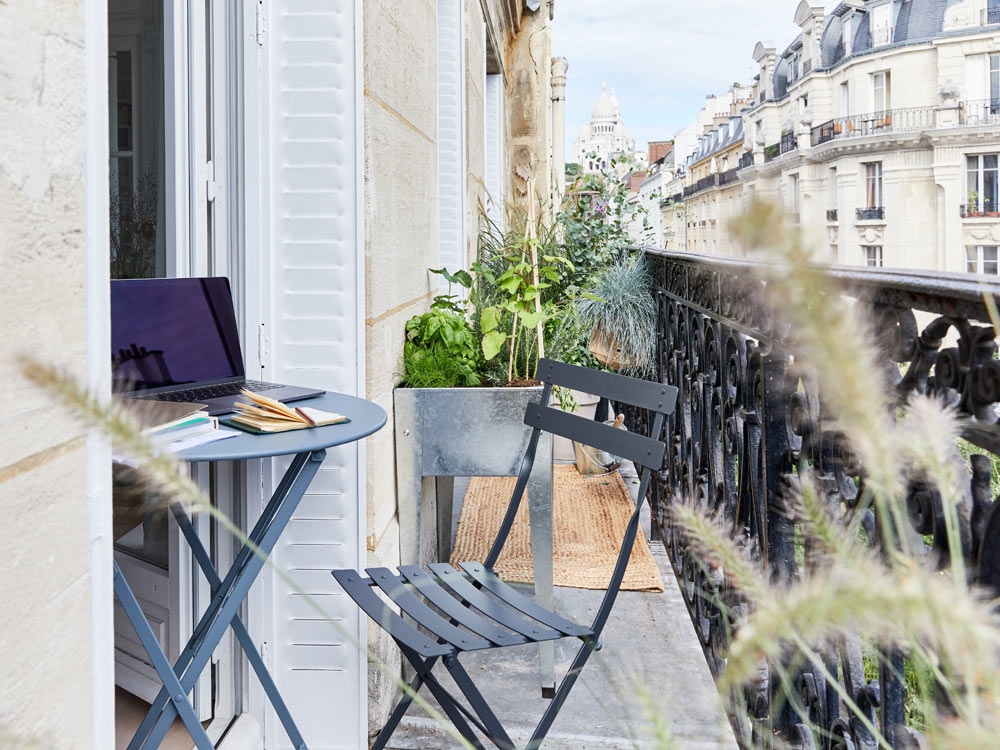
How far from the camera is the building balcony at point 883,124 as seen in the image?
134ft

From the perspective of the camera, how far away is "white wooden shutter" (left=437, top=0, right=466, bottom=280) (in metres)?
4.37

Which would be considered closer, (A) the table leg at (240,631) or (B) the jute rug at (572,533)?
(A) the table leg at (240,631)

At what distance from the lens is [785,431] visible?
1868mm

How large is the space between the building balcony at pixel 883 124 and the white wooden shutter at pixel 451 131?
129ft

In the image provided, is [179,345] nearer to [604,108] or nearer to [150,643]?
[150,643]

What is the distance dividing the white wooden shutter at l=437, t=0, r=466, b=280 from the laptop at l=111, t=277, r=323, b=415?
8.08 ft

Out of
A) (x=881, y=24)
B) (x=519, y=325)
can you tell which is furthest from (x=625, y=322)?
(x=881, y=24)

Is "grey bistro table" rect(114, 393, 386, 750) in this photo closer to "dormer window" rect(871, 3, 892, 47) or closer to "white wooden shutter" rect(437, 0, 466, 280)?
"white wooden shutter" rect(437, 0, 466, 280)

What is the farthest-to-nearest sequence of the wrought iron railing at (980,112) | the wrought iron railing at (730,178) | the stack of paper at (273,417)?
the wrought iron railing at (980,112)
the stack of paper at (273,417)
the wrought iron railing at (730,178)

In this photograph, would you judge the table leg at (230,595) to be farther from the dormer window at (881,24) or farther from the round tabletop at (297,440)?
the dormer window at (881,24)

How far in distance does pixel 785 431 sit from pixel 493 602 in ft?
2.36

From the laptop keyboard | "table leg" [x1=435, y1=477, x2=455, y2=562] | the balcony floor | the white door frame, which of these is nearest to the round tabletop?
the laptop keyboard

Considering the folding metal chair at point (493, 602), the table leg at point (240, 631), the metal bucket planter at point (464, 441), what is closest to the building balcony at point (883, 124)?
the metal bucket planter at point (464, 441)

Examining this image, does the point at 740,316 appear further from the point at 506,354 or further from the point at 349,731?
the point at 349,731
